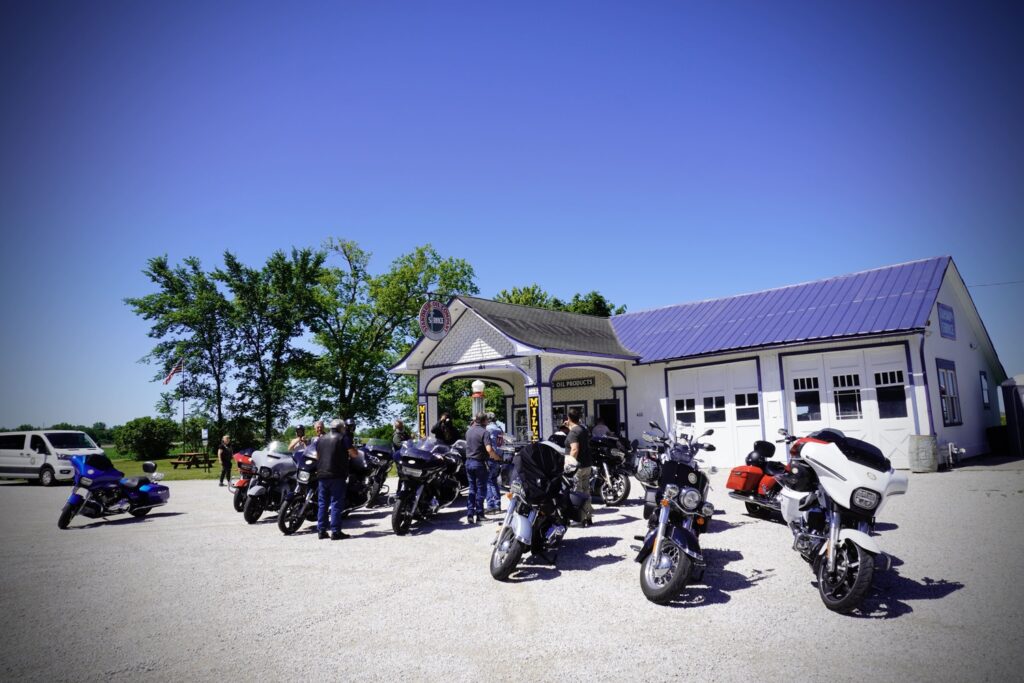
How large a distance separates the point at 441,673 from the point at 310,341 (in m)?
33.9

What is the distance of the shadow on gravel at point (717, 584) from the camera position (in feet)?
17.2

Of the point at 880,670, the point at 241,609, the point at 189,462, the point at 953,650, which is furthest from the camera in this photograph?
the point at 189,462

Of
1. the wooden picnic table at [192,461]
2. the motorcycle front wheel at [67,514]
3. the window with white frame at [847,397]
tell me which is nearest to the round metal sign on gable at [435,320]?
the motorcycle front wheel at [67,514]

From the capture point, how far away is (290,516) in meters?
9.15

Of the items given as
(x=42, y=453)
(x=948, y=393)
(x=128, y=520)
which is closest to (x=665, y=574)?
(x=128, y=520)

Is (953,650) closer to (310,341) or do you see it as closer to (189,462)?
(189,462)

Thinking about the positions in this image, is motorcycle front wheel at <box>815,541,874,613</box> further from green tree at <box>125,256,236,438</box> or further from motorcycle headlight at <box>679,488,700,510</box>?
green tree at <box>125,256,236,438</box>

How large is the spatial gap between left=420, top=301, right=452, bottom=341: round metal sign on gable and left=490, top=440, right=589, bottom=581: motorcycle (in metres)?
13.9

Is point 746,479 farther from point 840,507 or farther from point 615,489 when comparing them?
point 840,507

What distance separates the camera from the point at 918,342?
1529 centimetres

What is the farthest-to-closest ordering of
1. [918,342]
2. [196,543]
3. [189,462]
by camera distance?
[189,462], [918,342], [196,543]

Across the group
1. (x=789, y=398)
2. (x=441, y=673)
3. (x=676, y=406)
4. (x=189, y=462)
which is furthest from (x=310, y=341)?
(x=441, y=673)

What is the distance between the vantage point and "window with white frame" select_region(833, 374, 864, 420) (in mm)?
16181

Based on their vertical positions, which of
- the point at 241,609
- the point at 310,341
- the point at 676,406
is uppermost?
the point at 310,341
